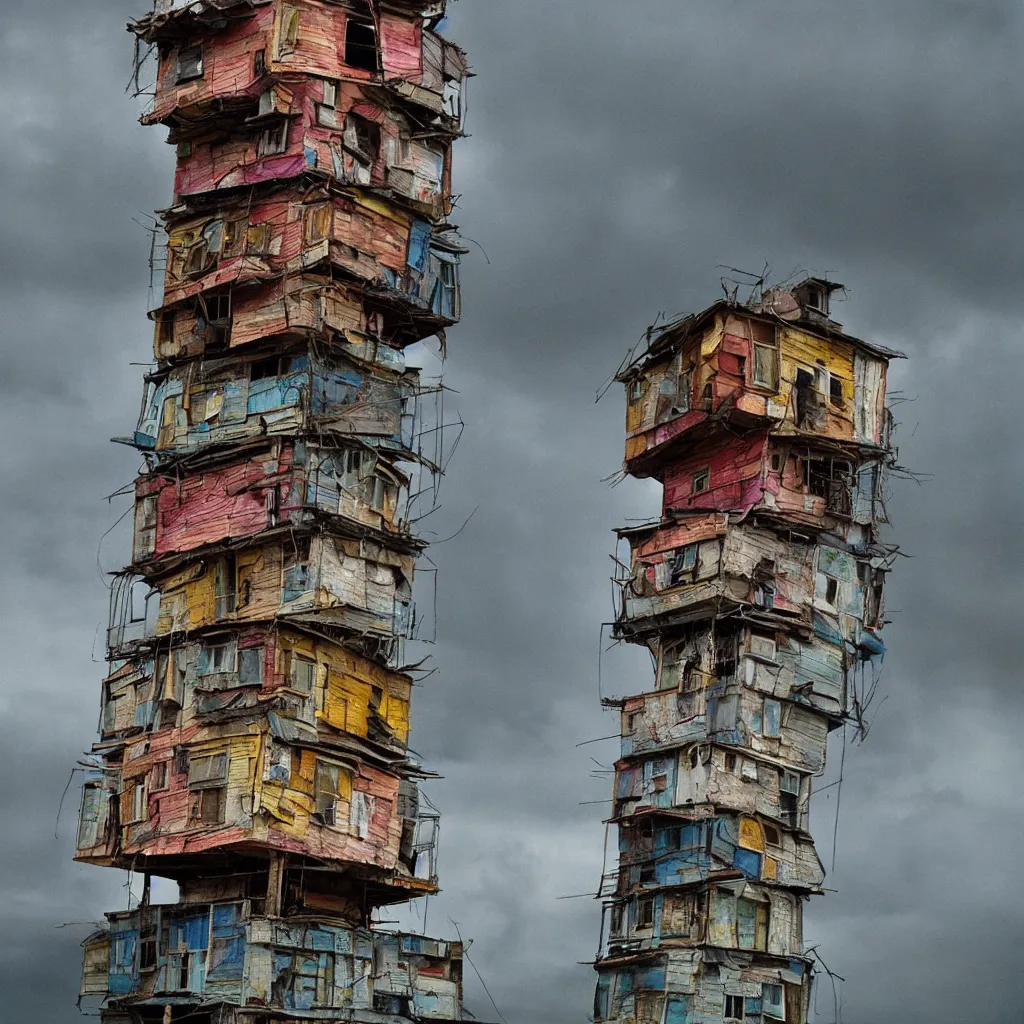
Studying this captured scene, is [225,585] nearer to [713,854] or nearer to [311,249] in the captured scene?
[311,249]

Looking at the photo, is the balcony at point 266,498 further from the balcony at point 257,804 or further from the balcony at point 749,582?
the balcony at point 749,582

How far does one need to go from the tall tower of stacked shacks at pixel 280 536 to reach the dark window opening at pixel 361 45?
99 millimetres

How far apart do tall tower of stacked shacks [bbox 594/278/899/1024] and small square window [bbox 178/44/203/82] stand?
2264cm

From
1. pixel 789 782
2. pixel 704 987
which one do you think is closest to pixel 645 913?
pixel 704 987

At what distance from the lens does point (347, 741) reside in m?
96.8

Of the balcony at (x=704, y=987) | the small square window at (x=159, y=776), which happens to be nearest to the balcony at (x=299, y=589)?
the small square window at (x=159, y=776)

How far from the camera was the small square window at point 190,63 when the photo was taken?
103m

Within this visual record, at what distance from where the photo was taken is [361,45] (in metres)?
104

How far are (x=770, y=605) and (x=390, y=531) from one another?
55.1ft

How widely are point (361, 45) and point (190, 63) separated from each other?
6.82 metres

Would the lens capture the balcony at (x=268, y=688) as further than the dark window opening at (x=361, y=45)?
No

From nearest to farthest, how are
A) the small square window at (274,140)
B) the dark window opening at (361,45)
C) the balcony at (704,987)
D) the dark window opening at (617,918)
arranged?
the small square window at (274,140) → the balcony at (704,987) → the dark window opening at (361,45) → the dark window opening at (617,918)

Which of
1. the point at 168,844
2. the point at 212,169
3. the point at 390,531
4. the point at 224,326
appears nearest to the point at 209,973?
the point at 168,844

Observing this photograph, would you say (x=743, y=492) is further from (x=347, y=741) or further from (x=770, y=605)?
(x=347, y=741)
